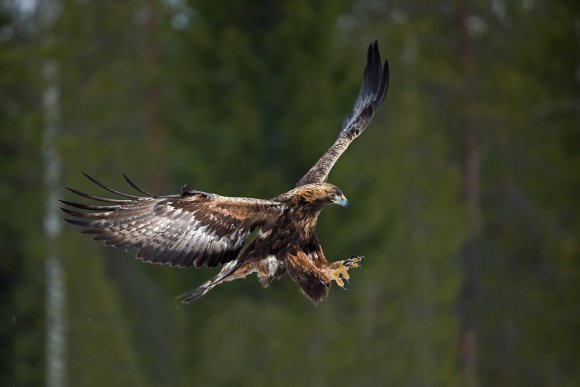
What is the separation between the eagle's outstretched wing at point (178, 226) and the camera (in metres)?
11.6

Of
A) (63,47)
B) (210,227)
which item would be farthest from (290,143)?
(210,227)

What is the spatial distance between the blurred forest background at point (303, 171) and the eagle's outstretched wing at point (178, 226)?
1196cm

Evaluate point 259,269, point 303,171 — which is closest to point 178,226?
point 259,269

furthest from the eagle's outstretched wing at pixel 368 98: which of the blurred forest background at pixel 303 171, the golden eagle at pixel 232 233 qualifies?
the blurred forest background at pixel 303 171

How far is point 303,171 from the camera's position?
86.2 ft

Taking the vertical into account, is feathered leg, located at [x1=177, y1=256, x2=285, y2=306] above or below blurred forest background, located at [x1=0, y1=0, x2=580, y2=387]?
below

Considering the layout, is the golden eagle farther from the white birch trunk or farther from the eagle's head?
the white birch trunk

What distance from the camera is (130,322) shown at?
3017 cm

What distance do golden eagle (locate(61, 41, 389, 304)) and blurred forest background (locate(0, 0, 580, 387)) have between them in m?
12.0

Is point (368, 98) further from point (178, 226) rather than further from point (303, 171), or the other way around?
point (303, 171)

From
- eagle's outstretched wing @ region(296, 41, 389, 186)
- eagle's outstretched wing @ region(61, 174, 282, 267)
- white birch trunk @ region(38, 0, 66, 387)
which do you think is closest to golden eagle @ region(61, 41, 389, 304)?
eagle's outstretched wing @ region(61, 174, 282, 267)

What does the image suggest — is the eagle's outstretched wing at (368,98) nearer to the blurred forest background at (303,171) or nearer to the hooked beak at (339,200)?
the hooked beak at (339,200)

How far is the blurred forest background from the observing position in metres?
26.6

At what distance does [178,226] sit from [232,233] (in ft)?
1.44
